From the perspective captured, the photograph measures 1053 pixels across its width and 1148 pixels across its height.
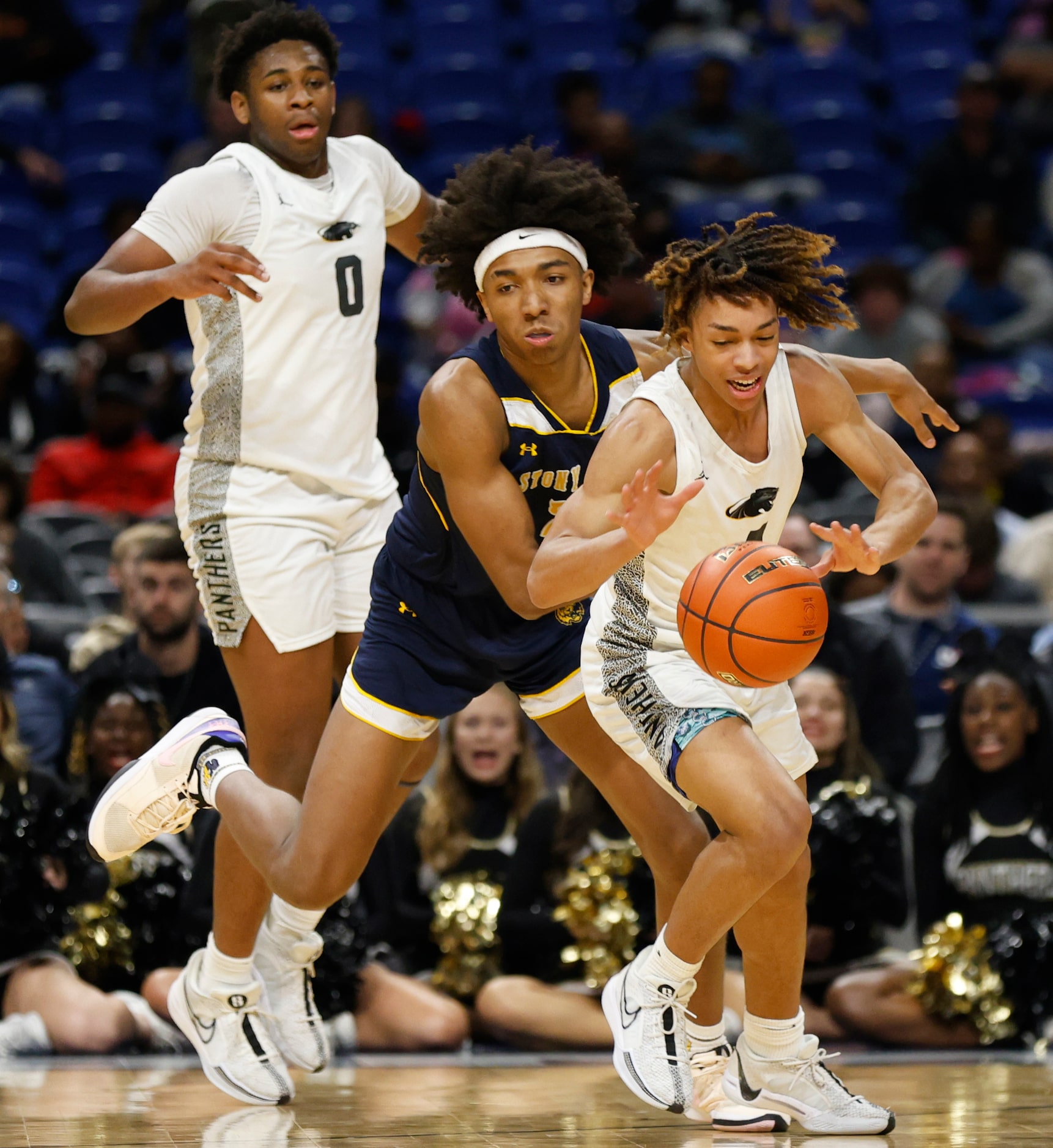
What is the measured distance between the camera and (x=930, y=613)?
22.6 ft

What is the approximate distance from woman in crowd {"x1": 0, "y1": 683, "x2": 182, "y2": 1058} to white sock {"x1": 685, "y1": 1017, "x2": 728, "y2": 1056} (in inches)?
80.1

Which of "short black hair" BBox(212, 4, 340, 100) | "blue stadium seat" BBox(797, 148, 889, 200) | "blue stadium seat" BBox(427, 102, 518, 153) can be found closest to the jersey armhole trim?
"short black hair" BBox(212, 4, 340, 100)

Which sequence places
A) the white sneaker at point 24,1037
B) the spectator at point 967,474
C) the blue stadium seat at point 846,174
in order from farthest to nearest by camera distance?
the blue stadium seat at point 846,174
the spectator at point 967,474
the white sneaker at point 24,1037

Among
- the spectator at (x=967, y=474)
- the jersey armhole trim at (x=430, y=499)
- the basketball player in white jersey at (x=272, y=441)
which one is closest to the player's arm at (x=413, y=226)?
the basketball player in white jersey at (x=272, y=441)

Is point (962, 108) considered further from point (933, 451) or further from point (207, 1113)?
point (207, 1113)

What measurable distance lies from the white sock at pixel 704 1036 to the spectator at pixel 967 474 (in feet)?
14.6

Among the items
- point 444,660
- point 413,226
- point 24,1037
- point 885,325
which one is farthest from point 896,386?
point 885,325

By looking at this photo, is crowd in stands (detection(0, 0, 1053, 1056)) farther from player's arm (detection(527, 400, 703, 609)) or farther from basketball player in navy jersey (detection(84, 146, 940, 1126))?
player's arm (detection(527, 400, 703, 609))

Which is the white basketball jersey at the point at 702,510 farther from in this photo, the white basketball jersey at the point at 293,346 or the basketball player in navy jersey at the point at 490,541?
the white basketball jersey at the point at 293,346

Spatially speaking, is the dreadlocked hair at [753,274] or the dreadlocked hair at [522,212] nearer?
the dreadlocked hair at [753,274]

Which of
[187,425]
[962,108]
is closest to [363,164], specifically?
[187,425]

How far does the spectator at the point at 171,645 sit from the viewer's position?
6016 mm

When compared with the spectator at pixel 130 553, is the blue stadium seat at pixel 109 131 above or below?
above

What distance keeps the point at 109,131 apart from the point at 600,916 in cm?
736
